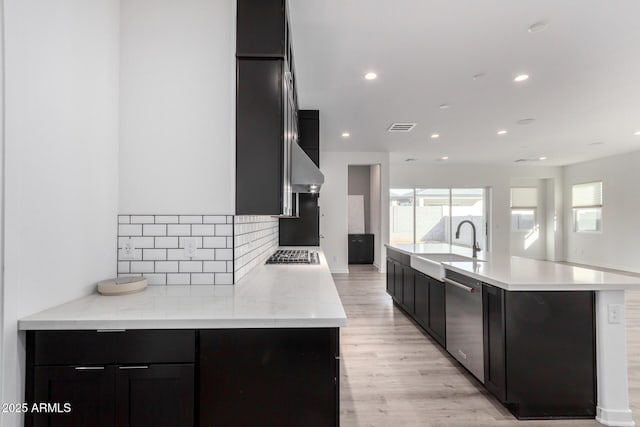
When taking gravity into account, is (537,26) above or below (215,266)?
above

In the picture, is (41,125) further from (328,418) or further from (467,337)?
(467,337)

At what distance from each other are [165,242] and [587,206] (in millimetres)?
10903

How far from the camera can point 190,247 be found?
184 cm

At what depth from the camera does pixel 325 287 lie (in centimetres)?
180

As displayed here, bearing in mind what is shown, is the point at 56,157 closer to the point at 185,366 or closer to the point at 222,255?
the point at 222,255

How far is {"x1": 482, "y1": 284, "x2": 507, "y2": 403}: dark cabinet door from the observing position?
2.09 meters

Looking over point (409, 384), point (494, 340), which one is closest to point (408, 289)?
point (409, 384)

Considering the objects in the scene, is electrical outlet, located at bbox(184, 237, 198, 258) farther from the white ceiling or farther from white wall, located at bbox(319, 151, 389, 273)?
white wall, located at bbox(319, 151, 389, 273)

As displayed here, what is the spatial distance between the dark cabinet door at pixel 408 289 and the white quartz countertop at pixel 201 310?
2357 mm

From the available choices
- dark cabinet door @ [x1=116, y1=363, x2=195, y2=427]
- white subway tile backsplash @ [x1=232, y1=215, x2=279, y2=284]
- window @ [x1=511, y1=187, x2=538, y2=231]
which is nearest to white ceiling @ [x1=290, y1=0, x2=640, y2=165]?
white subway tile backsplash @ [x1=232, y1=215, x2=279, y2=284]

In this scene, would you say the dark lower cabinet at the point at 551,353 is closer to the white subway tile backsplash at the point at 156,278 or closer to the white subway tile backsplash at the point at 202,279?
the white subway tile backsplash at the point at 202,279

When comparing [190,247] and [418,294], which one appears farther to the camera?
[418,294]

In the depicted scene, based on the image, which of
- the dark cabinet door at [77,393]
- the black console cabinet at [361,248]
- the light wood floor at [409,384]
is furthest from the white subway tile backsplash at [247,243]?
the black console cabinet at [361,248]

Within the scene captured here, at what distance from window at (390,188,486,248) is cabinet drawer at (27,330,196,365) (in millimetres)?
8737
